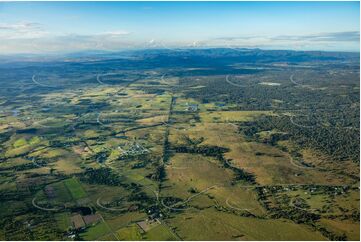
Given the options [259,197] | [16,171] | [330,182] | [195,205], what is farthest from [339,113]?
[16,171]

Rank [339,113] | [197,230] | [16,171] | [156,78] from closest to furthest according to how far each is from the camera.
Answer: [197,230], [16,171], [339,113], [156,78]

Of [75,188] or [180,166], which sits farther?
[180,166]

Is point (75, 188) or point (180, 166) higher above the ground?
point (75, 188)

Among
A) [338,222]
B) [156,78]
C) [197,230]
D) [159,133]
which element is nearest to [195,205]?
[197,230]

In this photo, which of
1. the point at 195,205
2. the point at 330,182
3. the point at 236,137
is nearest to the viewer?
the point at 195,205

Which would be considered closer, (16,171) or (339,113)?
(16,171)

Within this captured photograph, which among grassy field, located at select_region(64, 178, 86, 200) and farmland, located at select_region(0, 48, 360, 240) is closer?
farmland, located at select_region(0, 48, 360, 240)

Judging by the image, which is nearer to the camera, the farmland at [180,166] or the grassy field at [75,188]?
the farmland at [180,166]

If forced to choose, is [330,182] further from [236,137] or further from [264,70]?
[264,70]
